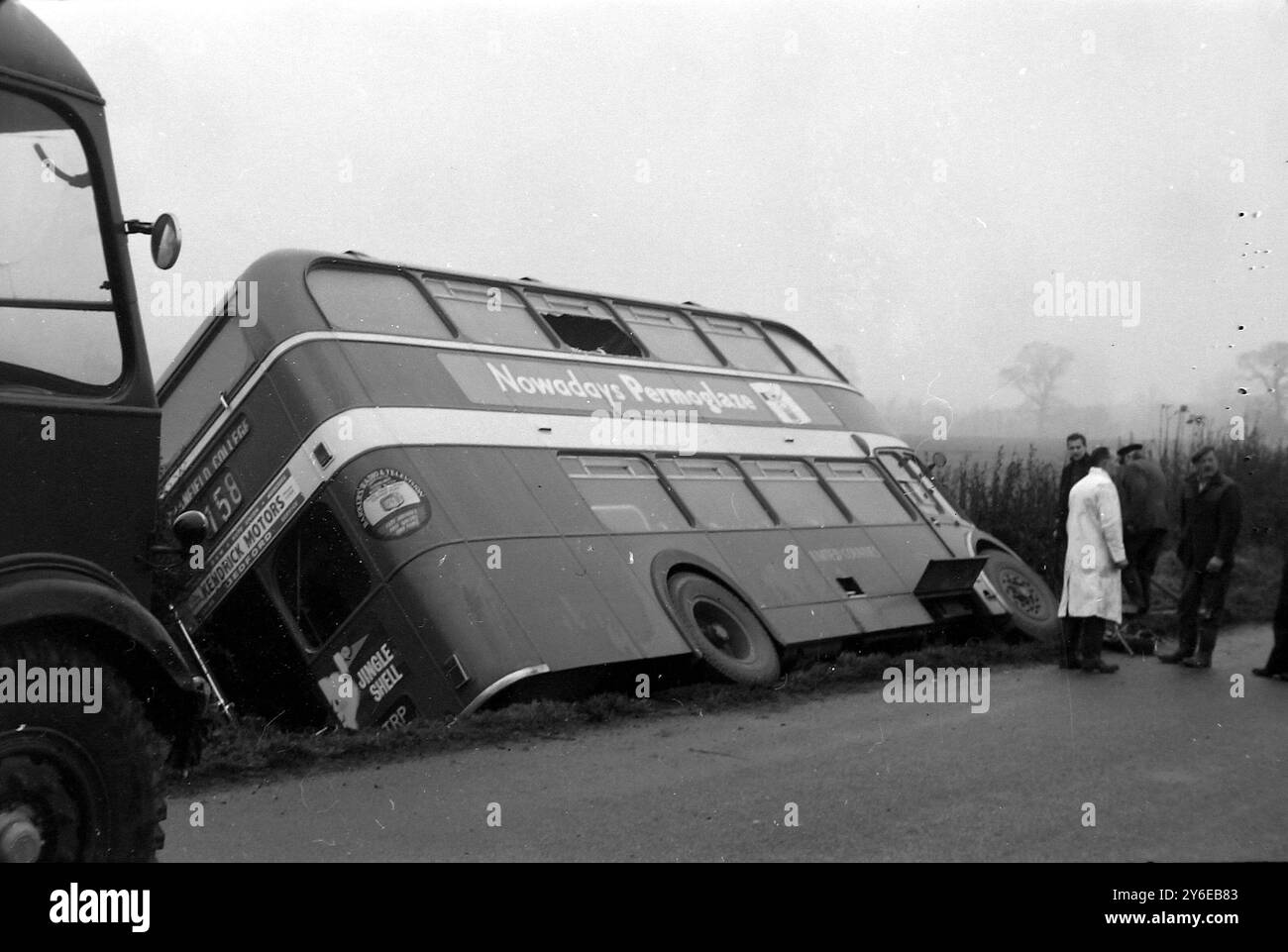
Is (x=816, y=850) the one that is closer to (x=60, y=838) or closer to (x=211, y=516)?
(x=60, y=838)

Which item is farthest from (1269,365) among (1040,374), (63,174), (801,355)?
(801,355)

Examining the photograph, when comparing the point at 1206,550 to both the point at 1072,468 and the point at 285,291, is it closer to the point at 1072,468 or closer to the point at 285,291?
the point at 1072,468

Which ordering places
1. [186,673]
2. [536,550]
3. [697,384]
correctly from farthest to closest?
[697,384] < [536,550] < [186,673]

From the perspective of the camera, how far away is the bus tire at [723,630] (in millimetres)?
8734

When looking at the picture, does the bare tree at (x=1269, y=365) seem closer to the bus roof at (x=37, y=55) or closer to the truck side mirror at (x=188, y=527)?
the truck side mirror at (x=188, y=527)

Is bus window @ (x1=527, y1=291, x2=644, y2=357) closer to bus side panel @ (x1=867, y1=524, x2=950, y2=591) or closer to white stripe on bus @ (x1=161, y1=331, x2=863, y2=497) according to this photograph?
white stripe on bus @ (x1=161, y1=331, x2=863, y2=497)

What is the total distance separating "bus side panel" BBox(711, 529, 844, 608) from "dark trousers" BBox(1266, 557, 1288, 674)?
3.21 metres

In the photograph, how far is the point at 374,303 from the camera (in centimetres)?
897

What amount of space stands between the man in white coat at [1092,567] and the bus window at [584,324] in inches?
150

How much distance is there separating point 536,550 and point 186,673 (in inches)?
153

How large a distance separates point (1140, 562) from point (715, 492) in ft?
15.2

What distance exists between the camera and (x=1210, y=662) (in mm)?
10203

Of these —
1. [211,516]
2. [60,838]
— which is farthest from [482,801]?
[211,516]

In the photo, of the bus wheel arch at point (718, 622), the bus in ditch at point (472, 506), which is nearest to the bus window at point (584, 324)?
the bus in ditch at point (472, 506)
